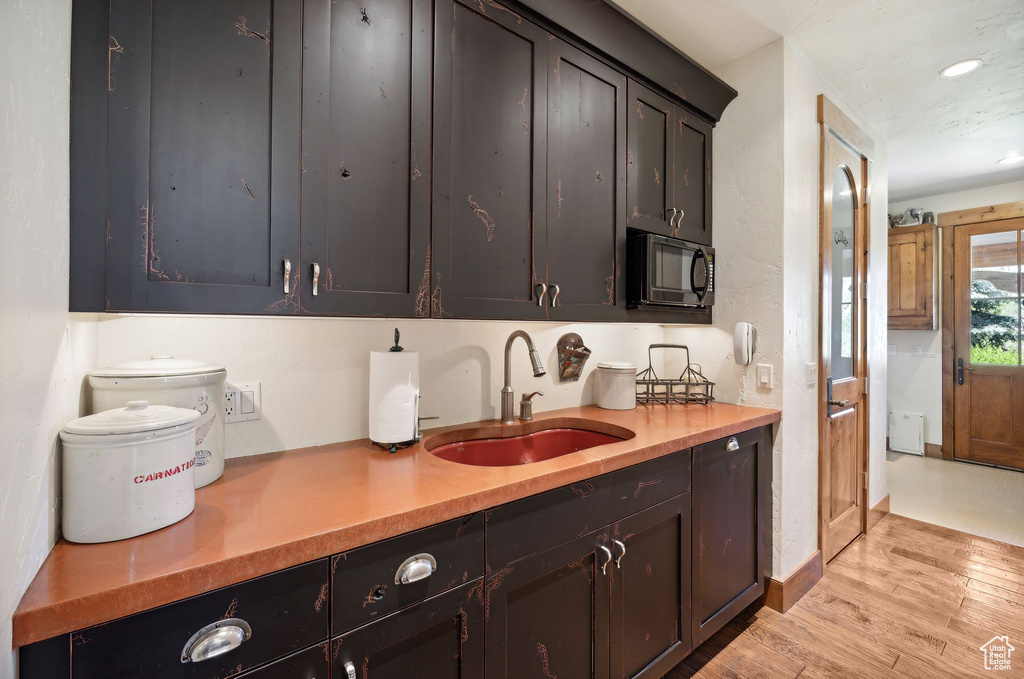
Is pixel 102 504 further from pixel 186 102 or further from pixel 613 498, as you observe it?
pixel 613 498

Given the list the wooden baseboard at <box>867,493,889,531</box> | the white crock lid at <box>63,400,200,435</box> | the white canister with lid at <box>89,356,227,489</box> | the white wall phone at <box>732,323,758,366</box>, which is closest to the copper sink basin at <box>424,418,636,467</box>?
the white canister with lid at <box>89,356,227,489</box>

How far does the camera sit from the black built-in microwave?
186 cm

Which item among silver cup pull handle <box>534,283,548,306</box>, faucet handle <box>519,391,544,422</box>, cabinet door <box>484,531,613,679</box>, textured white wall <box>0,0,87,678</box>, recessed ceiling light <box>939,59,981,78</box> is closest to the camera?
textured white wall <box>0,0,87,678</box>

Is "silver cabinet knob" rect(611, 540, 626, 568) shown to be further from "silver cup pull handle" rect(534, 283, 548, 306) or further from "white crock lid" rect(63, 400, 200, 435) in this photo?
"white crock lid" rect(63, 400, 200, 435)

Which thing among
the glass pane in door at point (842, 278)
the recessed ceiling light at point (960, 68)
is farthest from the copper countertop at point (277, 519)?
the recessed ceiling light at point (960, 68)

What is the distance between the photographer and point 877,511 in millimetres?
3047

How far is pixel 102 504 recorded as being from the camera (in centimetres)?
77

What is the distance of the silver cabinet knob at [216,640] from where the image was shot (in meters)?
0.70

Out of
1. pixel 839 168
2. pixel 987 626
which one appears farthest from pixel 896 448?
pixel 839 168

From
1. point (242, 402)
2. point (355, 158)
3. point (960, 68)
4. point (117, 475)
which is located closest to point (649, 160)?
point (355, 158)

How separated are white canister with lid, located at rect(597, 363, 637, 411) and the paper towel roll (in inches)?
41.4

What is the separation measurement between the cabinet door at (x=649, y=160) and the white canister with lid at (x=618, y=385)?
64 cm

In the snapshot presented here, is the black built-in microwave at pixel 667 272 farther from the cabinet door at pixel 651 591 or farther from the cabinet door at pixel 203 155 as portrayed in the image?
the cabinet door at pixel 203 155

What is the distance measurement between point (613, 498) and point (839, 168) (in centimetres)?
248
